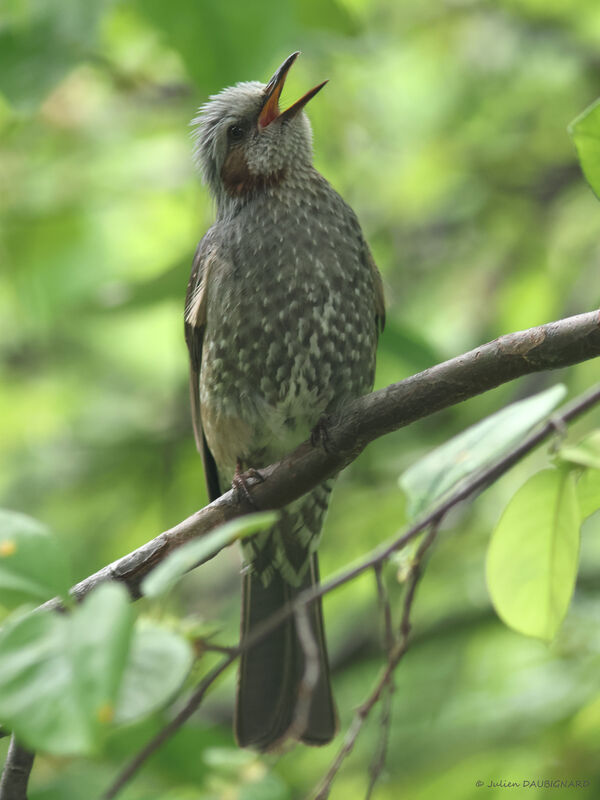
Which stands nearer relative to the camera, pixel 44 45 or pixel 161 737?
pixel 161 737

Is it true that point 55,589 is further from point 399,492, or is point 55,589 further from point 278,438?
point 399,492

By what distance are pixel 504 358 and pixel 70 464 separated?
3225 millimetres

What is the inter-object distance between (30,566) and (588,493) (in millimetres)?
941

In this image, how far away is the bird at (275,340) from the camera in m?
3.12

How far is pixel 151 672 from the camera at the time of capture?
4.09 ft

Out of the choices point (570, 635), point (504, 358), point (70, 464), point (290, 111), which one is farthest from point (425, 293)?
point (504, 358)

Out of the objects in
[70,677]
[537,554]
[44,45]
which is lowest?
[70,677]

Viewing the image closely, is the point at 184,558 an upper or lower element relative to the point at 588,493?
lower

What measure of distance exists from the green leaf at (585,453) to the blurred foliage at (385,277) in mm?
1545

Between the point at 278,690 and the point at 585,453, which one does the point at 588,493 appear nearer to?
the point at 585,453

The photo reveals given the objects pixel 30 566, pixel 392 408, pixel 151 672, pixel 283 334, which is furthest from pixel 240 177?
pixel 151 672

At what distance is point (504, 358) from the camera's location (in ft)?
6.13

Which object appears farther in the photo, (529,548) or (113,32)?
(113,32)

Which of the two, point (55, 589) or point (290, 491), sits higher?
point (290, 491)
